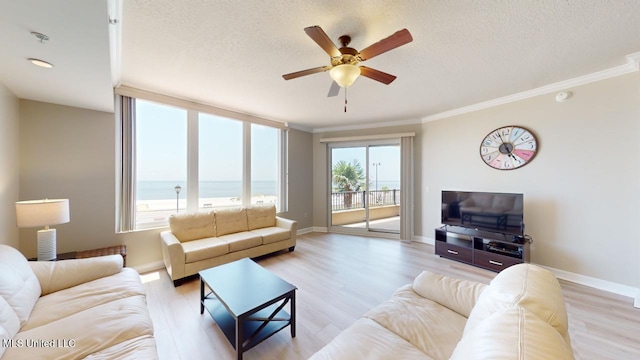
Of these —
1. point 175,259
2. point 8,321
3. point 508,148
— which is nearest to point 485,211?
point 508,148

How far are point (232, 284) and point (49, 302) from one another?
4.00ft

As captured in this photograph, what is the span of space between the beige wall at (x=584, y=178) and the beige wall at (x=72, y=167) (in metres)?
5.64

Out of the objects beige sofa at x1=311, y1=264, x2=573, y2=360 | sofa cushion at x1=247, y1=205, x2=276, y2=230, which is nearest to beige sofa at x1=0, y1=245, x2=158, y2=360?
beige sofa at x1=311, y1=264, x2=573, y2=360

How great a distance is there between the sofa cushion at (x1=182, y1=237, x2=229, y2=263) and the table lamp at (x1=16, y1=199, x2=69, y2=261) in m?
1.14

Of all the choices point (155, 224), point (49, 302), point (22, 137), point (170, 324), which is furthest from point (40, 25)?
point (155, 224)

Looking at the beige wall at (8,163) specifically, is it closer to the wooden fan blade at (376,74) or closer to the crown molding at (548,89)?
the wooden fan blade at (376,74)

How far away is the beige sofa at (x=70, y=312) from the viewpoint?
1149 millimetres

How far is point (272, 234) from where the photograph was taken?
11.9ft

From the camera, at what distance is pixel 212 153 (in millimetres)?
3936

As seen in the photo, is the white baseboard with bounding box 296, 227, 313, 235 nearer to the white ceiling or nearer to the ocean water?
the ocean water

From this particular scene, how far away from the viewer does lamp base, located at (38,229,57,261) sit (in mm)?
2100

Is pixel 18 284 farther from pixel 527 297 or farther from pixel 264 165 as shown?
pixel 264 165

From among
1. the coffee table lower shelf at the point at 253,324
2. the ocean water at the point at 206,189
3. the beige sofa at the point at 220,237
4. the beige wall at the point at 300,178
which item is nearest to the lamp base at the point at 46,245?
the beige sofa at the point at 220,237

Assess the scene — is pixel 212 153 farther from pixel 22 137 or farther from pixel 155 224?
pixel 22 137
